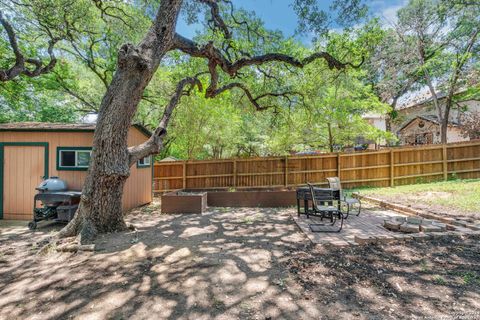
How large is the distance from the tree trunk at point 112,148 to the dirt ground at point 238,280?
49 centimetres

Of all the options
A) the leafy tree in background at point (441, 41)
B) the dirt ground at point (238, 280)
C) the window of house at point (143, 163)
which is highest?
the leafy tree in background at point (441, 41)

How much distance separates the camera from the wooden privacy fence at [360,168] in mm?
10805

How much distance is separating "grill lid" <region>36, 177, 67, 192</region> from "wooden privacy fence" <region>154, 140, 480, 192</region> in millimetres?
4383

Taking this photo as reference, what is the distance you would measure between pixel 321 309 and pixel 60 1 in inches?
384

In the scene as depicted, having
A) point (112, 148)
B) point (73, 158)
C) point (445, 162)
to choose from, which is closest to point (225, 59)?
point (112, 148)

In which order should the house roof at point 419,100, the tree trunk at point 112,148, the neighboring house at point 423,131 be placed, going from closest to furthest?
the tree trunk at point 112,148 → the neighboring house at point 423,131 → the house roof at point 419,100

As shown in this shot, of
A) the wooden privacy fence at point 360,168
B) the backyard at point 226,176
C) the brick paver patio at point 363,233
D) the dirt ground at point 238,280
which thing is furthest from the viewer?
the wooden privacy fence at point 360,168

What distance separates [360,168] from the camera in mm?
11180

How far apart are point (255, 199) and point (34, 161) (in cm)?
664

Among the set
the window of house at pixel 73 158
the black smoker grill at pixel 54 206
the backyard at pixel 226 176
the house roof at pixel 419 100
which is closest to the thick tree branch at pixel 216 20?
the backyard at pixel 226 176

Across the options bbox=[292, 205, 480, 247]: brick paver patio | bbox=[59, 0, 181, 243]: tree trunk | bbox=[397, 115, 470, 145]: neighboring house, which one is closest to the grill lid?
bbox=[59, 0, 181, 243]: tree trunk

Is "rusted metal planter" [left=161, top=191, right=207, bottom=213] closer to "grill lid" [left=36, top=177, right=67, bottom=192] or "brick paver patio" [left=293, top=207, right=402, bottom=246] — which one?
"grill lid" [left=36, top=177, right=67, bottom=192]

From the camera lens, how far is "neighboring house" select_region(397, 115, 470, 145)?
60.2ft

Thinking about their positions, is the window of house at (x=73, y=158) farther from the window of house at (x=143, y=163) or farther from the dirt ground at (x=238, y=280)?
the dirt ground at (x=238, y=280)
